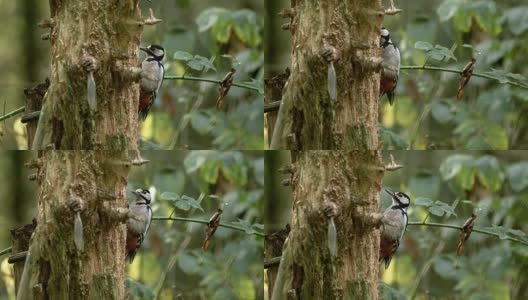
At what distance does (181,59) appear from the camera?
3.96 m

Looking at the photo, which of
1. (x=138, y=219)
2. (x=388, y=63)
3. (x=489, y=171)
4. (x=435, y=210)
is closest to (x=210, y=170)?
(x=138, y=219)

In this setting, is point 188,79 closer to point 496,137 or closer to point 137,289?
point 137,289

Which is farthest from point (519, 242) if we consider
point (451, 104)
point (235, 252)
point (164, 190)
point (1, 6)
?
point (1, 6)

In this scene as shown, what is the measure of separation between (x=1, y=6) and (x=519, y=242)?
2466 mm

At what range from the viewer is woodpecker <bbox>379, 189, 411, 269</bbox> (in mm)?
3861

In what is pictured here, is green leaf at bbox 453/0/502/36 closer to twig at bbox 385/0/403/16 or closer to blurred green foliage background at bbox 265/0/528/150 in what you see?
blurred green foliage background at bbox 265/0/528/150

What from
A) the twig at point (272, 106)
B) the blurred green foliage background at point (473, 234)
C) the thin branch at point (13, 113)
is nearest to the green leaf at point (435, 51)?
the blurred green foliage background at point (473, 234)

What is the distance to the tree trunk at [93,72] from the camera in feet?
12.2

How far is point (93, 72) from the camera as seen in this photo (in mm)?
3707

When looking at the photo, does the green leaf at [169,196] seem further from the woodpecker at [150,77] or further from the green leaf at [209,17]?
the green leaf at [209,17]

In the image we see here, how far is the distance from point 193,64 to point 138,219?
27.3 inches

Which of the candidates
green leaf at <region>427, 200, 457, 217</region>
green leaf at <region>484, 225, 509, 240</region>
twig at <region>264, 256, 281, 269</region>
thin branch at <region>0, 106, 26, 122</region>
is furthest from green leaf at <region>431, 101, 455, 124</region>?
thin branch at <region>0, 106, 26, 122</region>

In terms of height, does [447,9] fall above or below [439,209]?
above

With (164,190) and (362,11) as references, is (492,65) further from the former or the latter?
(164,190)
